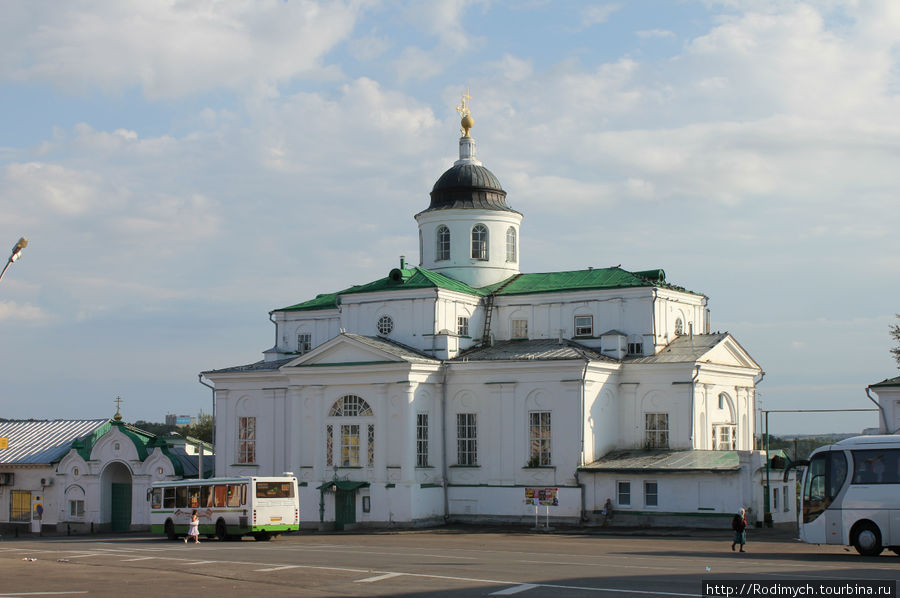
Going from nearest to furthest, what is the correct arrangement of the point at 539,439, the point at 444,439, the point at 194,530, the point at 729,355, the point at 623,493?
the point at 194,530 < the point at 623,493 < the point at 539,439 < the point at 444,439 < the point at 729,355

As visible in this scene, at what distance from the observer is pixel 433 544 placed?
37188mm

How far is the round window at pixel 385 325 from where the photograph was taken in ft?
176

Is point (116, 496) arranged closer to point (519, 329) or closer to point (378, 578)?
point (519, 329)

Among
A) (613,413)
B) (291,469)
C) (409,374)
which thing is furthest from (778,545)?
(291,469)

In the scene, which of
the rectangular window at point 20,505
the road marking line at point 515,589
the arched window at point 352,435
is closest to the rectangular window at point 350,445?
the arched window at point 352,435

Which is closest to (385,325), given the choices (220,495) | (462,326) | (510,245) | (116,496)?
(462,326)

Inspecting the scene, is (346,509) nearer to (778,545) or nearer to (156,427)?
(778,545)

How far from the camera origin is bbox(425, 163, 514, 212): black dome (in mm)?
57969

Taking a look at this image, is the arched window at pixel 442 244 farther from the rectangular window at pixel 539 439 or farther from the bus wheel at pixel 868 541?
the bus wheel at pixel 868 541

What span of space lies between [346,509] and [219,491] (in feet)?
30.5

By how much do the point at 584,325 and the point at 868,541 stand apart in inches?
994

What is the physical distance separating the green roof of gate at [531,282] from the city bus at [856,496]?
2183 centimetres

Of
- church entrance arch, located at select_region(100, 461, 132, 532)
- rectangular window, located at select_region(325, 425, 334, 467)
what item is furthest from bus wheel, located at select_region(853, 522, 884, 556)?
church entrance arch, located at select_region(100, 461, 132, 532)

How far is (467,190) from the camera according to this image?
191 feet
